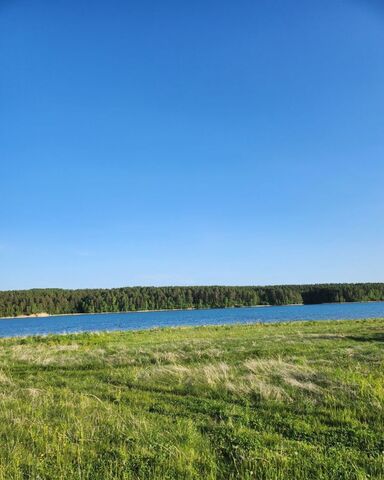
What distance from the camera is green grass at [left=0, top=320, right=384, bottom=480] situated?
19.5 ft

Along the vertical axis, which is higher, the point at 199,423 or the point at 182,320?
the point at 199,423

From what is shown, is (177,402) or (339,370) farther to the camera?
(339,370)

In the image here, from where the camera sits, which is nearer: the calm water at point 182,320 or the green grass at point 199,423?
the green grass at point 199,423

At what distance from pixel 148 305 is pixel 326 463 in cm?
19321

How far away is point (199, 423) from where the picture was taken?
8062 millimetres

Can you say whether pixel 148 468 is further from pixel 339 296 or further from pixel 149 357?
pixel 339 296

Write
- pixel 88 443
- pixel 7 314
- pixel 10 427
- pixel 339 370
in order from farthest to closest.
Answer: pixel 7 314 → pixel 339 370 → pixel 10 427 → pixel 88 443

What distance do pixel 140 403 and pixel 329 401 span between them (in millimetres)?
4361

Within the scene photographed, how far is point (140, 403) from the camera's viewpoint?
32.6 feet

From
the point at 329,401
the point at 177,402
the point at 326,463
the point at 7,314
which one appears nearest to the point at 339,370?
the point at 329,401

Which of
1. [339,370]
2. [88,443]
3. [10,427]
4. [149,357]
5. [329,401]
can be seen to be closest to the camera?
[88,443]

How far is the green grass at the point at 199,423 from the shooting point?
5.95 metres

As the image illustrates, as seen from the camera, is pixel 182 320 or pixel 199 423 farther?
pixel 182 320

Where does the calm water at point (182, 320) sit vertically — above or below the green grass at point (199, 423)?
below
